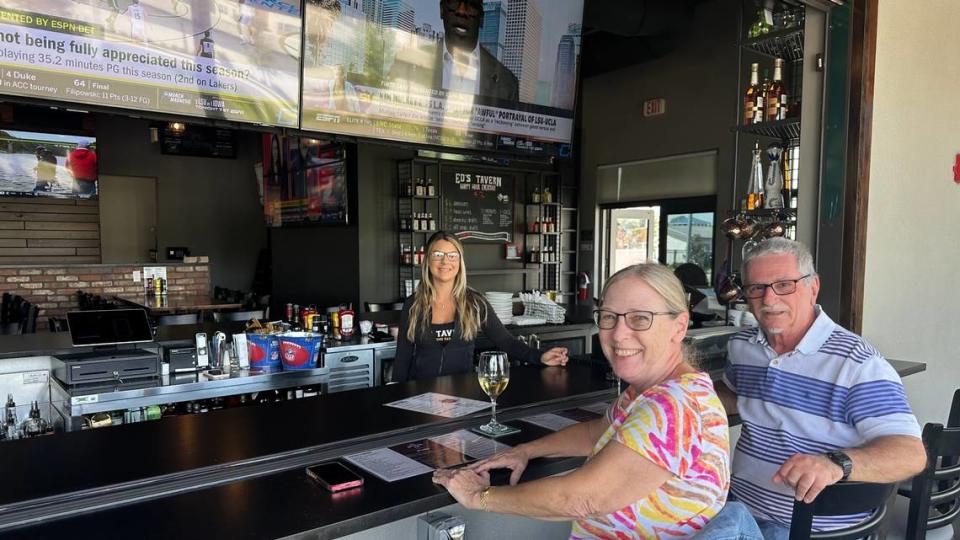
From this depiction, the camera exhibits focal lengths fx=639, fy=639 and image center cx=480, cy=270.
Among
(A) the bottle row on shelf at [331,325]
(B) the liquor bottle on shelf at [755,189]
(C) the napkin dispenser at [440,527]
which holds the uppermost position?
(B) the liquor bottle on shelf at [755,189]

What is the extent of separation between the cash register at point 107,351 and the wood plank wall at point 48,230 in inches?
262

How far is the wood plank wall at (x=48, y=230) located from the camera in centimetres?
869

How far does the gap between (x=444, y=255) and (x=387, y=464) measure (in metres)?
1.57

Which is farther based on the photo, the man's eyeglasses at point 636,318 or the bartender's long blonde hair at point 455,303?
the bartender's long blonde hair at point 455,303

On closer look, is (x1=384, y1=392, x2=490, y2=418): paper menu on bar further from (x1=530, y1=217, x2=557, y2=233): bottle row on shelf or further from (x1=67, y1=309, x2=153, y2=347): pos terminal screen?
(x1=530, y1=217, x2=557, y2=233): bottle row on shelf

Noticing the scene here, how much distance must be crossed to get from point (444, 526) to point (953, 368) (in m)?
4.04

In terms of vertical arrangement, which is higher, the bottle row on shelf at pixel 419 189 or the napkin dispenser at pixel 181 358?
the bottle row on shelf at pixel 419 189

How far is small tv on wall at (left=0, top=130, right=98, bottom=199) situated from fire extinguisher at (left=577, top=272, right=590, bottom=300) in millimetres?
6554

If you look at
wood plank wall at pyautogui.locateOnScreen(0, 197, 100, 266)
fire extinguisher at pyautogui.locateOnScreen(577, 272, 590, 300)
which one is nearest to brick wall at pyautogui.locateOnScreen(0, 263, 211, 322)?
wood plank wall at pyautogui.locateOnScreen(0, 197, 100, 266)

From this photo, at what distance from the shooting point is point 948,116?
3705mm

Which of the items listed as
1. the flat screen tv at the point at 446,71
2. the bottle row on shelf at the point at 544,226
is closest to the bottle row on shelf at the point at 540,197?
the bottle row on shelf at the point at 544,226

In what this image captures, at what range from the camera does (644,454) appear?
1131 millimetres

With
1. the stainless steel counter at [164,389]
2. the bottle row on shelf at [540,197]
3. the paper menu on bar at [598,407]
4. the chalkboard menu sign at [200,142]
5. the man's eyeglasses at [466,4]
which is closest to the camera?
the paper menu on bar at [598,407]

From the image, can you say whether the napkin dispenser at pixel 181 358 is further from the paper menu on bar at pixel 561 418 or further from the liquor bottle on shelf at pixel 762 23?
the liquor bottle on shelf at pixel 762 23
